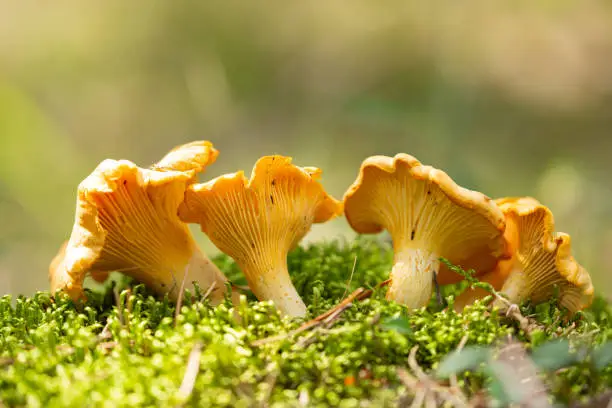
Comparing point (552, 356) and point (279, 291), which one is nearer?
point (552, 356)

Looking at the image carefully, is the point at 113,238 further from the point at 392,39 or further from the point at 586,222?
the point at 392,39

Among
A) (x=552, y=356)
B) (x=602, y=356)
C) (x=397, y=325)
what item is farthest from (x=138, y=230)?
(x=602, y=356)

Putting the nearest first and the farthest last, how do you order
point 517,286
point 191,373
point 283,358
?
point 191,373 < point 283,358 < point 517,286

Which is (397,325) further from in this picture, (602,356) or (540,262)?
(540,262)

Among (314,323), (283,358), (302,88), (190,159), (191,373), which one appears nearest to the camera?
(191,373)

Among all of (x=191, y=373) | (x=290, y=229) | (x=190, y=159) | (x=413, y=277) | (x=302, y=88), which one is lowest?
(x=191, y=373)

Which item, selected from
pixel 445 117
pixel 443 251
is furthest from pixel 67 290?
pixel 445 117

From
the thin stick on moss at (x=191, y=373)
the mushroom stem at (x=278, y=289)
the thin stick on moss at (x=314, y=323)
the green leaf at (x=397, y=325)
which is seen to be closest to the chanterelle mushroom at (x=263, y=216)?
the mushroom stem at (x=278, y=289)

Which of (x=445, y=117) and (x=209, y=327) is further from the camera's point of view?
(x=445, y=117)
